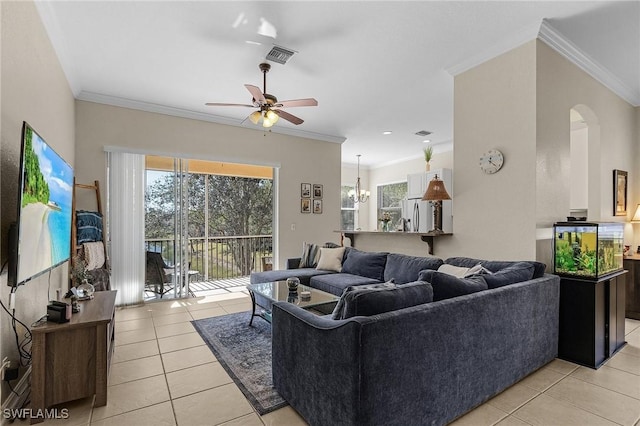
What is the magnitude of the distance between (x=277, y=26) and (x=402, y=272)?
2.88 metres

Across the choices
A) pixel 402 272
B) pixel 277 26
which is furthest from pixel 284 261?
pixel 277 26

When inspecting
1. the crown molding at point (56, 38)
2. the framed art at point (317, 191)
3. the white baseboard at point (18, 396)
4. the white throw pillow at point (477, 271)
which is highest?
the crown molding at point (56, 38)

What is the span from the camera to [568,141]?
335cm

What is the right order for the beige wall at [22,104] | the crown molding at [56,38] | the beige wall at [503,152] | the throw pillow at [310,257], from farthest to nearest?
1. the throw pillow at [310,257]
2. the beige wall at [503,152]
3. the crown molding at [56,38]
4. the beige wall at [22,104]

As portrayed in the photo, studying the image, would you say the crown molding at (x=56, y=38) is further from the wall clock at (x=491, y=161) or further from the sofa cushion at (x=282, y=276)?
the wall clock at (x=491, y=161)

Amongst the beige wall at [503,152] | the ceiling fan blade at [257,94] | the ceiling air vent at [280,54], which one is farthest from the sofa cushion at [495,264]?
the ceiling air vent at [280,54]

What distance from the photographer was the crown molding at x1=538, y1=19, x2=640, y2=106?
9.70 ft

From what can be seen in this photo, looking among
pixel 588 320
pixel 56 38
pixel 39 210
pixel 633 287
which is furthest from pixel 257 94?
pixel 633 287

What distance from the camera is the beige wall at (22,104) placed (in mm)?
1950

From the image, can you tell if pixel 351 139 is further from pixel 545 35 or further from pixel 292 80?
pixel 545 35

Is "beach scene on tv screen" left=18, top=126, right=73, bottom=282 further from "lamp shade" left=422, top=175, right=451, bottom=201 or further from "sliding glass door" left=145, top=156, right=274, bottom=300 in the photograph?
"lamp shade" left=422, top=175, right=451, bottom=201

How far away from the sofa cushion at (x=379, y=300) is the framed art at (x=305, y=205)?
4.38 metres

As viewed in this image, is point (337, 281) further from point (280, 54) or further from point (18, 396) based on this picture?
point (18, 396)

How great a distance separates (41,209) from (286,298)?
6.85ft
